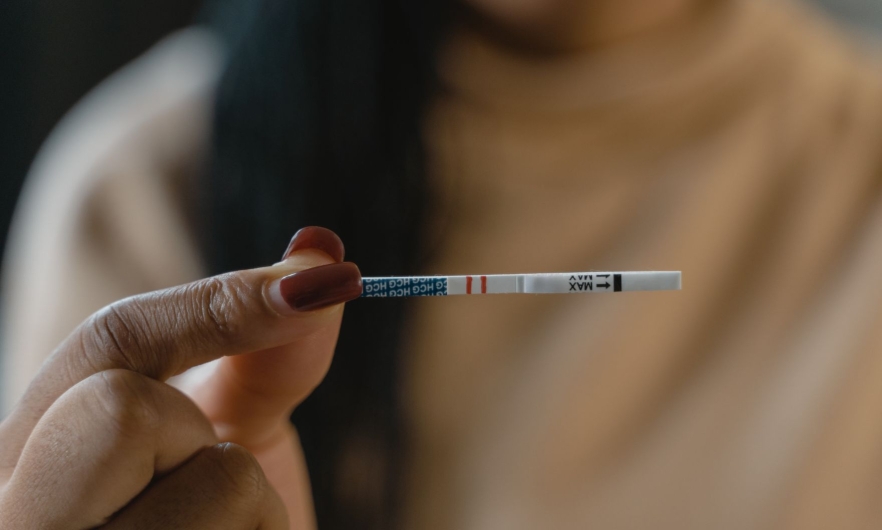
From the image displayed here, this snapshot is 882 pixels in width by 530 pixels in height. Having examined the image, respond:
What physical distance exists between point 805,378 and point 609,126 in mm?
333

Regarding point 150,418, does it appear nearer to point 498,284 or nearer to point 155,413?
point 155,413

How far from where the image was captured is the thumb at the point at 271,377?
415mm

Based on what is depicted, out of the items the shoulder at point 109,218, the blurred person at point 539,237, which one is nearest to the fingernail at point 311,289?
the blurred person at point 539,237

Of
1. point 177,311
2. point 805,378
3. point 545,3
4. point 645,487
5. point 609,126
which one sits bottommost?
point 645,487

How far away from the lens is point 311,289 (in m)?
0.37

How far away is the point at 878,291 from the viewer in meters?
0.61

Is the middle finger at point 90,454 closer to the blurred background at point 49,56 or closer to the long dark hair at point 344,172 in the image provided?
the long dark hair at point 344,172

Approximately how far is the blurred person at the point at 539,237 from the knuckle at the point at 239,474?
121mm

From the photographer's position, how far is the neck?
657 millimetres

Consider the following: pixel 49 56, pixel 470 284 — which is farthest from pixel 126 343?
pixel 49 56

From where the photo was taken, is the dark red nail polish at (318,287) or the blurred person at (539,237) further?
the blurred person at (539,237)

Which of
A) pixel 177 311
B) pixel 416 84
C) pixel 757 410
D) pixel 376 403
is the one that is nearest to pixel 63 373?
pixel 177 311

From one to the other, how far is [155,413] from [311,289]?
0.37 ft

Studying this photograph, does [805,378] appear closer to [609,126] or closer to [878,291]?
[878,291]
